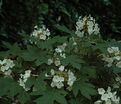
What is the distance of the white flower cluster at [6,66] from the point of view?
88.2 inches

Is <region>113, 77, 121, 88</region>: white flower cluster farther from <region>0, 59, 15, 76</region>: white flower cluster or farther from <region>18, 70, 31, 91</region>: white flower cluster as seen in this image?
<region>0, 59, 15, 76</region>: white flower cluster

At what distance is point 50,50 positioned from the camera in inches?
91.2

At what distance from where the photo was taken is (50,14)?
4.94 meters

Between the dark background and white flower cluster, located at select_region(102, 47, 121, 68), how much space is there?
2466 millimetres

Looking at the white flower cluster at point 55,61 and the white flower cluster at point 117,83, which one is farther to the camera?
the white flower cluster at point 117,83

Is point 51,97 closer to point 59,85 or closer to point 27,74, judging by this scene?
point 59,85

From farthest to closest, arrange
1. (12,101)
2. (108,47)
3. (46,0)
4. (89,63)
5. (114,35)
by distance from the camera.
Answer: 1. (114,35)
2. (46,0)
3. (12,101)
4. (89,63)
5. (108,47)

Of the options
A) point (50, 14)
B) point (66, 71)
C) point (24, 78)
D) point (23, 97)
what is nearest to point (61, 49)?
point (66, 71)

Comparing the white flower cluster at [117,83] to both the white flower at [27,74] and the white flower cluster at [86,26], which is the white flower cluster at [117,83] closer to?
the white flower cluster at [86,26]

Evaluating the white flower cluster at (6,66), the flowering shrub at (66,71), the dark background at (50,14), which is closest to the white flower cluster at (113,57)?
the flowering shrub at (66,71)

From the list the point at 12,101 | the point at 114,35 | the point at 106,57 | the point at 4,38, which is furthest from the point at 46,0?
the point at 106,57

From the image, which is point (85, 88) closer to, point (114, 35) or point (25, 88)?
point (25, 88)

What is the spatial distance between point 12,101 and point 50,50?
82 centimetres

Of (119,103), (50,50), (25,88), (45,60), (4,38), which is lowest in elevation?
(119,103)
